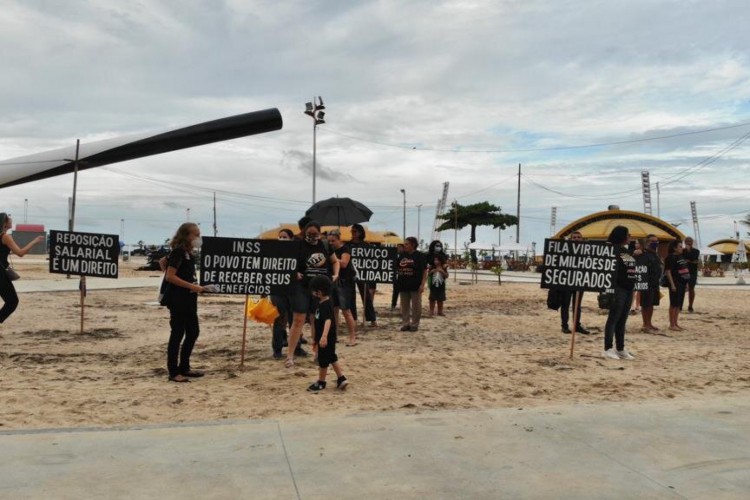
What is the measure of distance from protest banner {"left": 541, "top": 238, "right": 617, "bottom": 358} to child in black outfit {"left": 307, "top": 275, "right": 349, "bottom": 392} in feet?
11.3

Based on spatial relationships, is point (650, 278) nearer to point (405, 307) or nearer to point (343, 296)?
point (405, 307)

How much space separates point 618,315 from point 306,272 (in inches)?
166

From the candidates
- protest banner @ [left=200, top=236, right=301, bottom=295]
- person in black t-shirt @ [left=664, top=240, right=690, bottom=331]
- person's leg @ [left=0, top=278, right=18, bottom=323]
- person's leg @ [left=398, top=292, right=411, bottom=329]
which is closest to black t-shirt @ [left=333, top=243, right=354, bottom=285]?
person's leg @ [left=398, top=292, right=411, bottom=329]

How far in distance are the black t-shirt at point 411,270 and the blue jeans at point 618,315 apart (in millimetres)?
3326

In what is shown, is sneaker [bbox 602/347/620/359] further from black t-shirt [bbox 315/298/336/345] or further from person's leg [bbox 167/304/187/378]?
person's leg [bbox 167/304/187/378]

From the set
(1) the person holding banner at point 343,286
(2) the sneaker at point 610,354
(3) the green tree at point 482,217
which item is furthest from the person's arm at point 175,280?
(3) the green tree at point 482,217

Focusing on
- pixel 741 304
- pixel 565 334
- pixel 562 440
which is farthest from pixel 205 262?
pixel 741 304

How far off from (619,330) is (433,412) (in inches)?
162

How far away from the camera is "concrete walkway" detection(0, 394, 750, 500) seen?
3.66 meters

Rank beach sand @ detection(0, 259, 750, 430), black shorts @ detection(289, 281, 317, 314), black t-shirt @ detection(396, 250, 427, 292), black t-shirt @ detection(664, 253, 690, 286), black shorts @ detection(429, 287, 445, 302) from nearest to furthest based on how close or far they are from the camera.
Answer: beach sand @ detection(0, 259, 750, 430) < black shorts @ detection(289, 281, 317, 314) < black t-shirt @ detection(396, 250, 427, 292) < black t-shirt @ detection(664, 253, 690, 286) < black shorts @ detection(429, 287, 445, 302)

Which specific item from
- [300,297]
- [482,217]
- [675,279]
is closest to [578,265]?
[300,297]

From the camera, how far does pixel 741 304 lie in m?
18.4

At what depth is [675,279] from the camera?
475 inches

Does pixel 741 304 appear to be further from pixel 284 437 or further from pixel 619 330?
pixel 284 437
